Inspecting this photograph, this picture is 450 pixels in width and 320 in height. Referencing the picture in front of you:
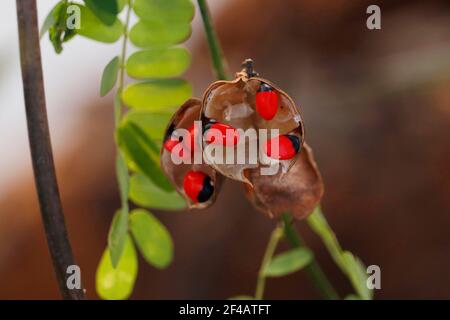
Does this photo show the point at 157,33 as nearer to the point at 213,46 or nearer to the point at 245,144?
the point at 213,46

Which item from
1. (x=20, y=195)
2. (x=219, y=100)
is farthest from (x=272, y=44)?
(x=219, y=100)

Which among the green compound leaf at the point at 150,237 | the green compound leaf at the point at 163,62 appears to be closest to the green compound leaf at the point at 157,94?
the green compound leaf at the point at 163,62

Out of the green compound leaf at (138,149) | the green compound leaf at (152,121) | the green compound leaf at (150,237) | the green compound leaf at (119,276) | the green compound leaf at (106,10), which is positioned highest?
the green compound leaf at (106,10)

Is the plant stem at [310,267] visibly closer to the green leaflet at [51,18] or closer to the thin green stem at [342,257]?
the thin green stem at [342,257]

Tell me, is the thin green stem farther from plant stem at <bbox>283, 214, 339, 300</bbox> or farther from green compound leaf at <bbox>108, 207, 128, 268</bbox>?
green compound leaf at <bbox>108, 207, 128, 268</bbox>

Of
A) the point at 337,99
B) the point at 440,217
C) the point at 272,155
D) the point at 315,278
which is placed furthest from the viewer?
the point at 337,99
